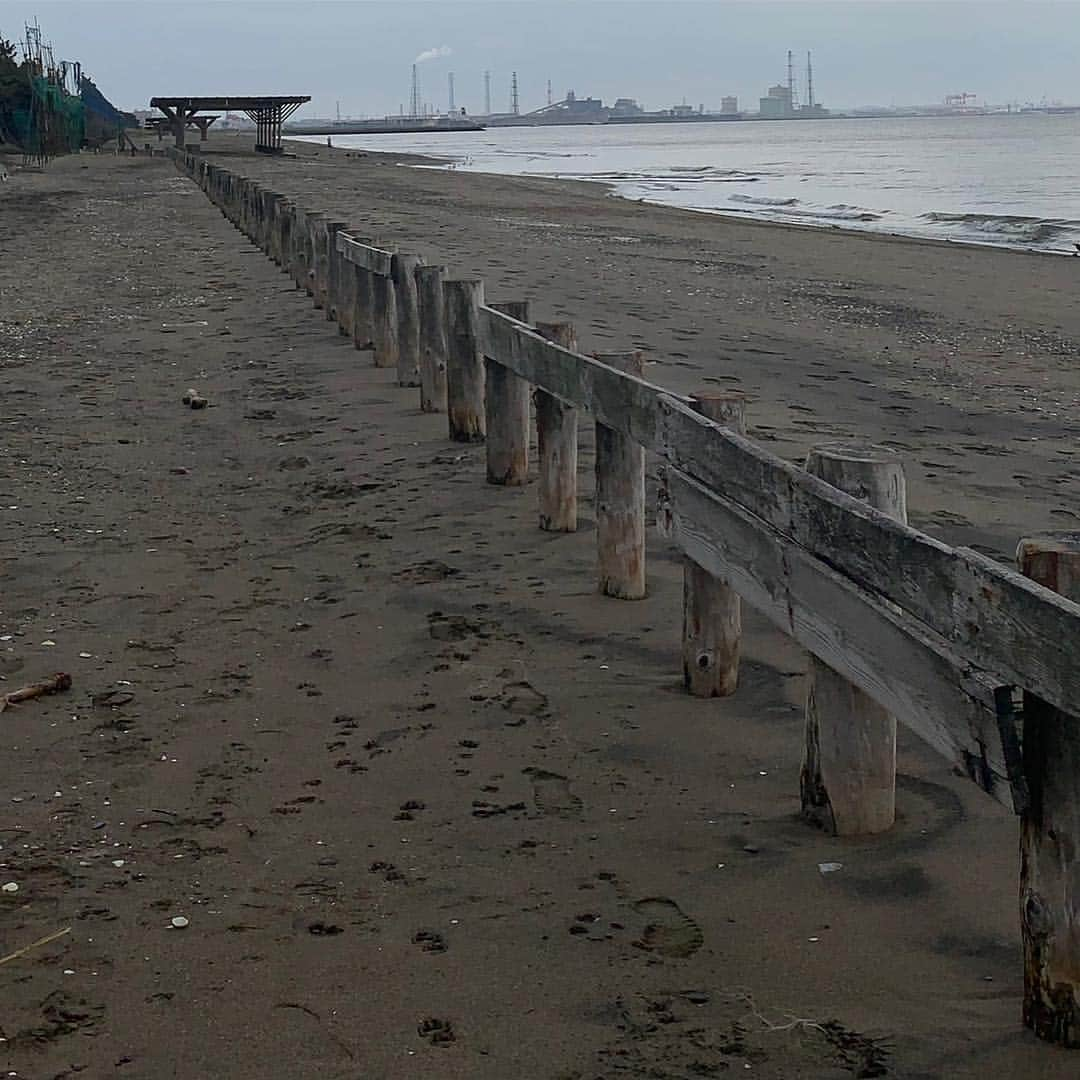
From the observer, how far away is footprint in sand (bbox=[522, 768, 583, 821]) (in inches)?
170

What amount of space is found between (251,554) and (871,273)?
51.7 feet

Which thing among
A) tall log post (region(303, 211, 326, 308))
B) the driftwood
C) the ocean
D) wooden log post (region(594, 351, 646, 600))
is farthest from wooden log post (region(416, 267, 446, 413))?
the ocean

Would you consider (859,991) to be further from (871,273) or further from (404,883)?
(871,273)

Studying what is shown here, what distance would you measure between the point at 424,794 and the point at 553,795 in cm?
37

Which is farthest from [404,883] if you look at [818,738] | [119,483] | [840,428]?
[840,428]

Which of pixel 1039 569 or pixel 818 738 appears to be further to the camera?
pixel 818 738

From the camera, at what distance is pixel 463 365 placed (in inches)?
353

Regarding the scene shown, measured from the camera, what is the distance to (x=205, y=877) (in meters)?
3.99

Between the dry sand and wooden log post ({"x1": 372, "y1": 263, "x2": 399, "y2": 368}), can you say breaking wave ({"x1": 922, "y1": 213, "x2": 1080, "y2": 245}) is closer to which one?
wooden log post ({"x1": 372, "y1": 263, "x2": 399, "y2": 368})

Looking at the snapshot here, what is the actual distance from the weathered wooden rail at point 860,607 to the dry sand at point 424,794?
0.21m

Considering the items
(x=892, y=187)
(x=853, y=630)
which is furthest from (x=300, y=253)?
(x=892, y=187)

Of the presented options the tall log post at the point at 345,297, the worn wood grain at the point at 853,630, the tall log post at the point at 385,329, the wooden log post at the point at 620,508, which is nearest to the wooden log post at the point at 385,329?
the tall log post at the point at 385,329

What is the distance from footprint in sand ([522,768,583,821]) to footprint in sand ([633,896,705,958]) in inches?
22.0

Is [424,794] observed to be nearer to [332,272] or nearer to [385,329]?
[385,329]
